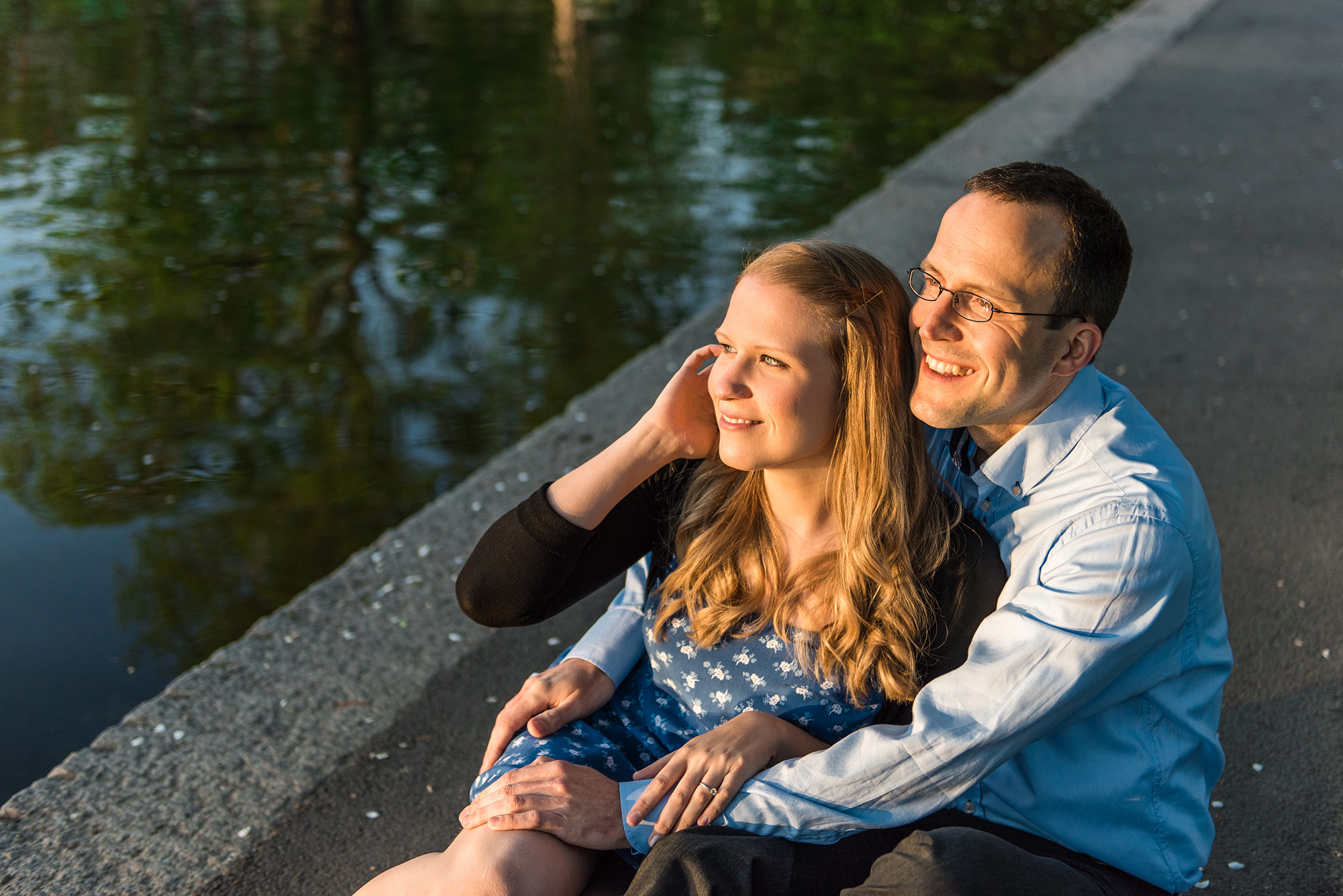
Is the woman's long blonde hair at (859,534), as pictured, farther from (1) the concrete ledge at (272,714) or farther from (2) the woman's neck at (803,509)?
(1) the concrete ledge at (272,714)

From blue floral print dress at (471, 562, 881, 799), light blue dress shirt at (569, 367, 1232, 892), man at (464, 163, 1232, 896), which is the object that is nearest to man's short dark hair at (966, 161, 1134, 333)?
man at (464, 163, 1232, 896)

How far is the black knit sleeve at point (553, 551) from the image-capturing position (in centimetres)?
248

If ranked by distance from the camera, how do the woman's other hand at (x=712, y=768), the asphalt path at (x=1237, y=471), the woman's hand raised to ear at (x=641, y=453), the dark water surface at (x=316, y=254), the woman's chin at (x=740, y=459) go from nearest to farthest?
the woman's other hand at (x=712, y=768) < the woman's chin at (x=740, y=459) < the woman's hand raised to ear at (x=641, y=453) < the asphalt path at (x=1237, y=471) < the dark water surface at (x=316, y=254)

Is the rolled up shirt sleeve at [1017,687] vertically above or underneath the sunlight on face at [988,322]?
underneath

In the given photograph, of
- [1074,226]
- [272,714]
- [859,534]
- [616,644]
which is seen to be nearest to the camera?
[1074,226]

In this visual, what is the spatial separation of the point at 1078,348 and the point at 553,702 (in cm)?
128

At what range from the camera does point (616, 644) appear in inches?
102

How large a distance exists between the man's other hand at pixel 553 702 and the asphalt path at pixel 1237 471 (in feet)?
1.80

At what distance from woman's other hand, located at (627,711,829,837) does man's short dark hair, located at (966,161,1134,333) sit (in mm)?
956

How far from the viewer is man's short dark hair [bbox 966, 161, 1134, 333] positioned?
2.23 meters

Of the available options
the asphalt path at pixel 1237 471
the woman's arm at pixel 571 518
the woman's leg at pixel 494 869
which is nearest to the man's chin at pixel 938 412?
the woman's arm at pixel 571 518

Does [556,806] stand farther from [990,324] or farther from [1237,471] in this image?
[1237,471]

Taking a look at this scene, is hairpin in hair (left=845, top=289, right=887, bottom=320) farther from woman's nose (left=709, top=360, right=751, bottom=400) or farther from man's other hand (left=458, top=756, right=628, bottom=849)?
man's other hand (left=458, top=756, right=628, bottom=849)

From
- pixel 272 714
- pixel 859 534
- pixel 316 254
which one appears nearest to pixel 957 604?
pixel 859 534
